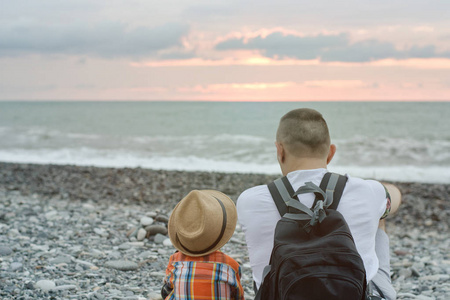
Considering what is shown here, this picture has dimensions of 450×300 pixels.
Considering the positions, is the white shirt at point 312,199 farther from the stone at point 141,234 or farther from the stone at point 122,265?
the stone at point 141,234

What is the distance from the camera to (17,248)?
5.02 meters

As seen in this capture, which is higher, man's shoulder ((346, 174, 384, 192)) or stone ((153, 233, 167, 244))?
man's shoulder ((346, 174, 384, 192))

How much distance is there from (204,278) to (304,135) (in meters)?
1.04

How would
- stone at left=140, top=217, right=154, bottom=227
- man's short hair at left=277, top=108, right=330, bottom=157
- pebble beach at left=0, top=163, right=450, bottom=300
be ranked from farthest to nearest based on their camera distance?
stone at left=140, top=217, right=154, bottom=227
pebble beach at left=0, top=163, right=450, bottom=300
man's short hair at left=277, top=108, right=330, bottom=157

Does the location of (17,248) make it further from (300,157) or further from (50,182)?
(50,182)

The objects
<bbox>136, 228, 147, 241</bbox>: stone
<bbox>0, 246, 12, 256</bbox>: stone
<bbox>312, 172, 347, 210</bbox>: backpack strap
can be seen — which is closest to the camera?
<bbox>312, 172, 347, 210</bbox>: backpack strap

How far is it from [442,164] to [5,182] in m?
14.8

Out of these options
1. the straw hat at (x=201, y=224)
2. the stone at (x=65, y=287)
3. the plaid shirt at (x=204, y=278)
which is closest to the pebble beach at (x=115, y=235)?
the stone at (x=65, y=287)

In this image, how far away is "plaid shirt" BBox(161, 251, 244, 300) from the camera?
2.72 m

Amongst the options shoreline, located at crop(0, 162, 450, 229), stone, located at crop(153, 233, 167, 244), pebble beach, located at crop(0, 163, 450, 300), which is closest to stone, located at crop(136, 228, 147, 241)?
pebble beach, located at crop(0, 163, 450, 300)

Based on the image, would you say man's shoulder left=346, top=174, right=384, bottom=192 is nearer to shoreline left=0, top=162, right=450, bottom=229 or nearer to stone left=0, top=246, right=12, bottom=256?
stone left=0, top=246, right=12, bottom=256

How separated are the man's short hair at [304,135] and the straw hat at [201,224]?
0.57 metres

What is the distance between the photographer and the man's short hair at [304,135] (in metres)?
2.50

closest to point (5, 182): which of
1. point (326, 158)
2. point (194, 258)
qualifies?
point (194, 258)
